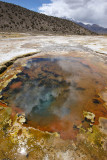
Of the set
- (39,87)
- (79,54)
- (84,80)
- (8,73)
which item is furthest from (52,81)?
(79,54)

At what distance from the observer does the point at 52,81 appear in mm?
4598

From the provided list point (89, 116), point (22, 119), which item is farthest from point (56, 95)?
point (22, 119)

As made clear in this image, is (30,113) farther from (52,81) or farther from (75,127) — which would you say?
(52,81)

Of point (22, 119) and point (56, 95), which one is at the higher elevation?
point (56, 95)

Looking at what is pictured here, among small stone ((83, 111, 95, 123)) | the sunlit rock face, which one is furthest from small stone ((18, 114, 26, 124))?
small stone ((83, 111, 95, 123))

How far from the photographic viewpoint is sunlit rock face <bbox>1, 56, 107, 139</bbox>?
2725 millimetres

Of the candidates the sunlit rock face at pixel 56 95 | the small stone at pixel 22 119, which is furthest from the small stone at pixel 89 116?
the small stone at pixel 22 119

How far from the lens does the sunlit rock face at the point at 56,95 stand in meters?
2.72

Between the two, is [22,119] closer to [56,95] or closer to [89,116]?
[56,95]

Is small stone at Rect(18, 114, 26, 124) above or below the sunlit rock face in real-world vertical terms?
below

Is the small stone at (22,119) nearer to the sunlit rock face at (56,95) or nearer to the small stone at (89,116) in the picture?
the sunlit rock face at (56,95)

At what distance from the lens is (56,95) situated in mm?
3775

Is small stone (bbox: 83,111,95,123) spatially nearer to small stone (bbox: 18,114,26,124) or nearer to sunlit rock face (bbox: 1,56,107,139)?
sunlit rock face (bbox: 1,56,107,139)

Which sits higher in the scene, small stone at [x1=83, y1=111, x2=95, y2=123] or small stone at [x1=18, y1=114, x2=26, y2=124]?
small stone at [x1=83, y1=111, x2=95, y2=123]
